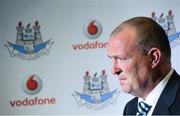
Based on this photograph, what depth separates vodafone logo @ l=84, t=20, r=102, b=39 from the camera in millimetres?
1872

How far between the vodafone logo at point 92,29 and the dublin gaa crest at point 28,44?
23 cm

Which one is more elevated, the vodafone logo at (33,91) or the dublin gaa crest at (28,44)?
the dublin gaa crest at (28,44)

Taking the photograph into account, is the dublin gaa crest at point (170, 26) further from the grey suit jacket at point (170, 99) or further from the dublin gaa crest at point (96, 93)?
the grey suit jacket at point (170, 99)

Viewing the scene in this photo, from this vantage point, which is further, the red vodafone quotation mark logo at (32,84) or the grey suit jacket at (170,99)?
the red vodafone quotation mark logo at (32,84)

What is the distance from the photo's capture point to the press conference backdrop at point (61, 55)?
71.7 inches

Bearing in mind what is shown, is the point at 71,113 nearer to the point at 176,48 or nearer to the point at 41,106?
the point at 41,106

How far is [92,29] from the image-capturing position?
6.15 ft

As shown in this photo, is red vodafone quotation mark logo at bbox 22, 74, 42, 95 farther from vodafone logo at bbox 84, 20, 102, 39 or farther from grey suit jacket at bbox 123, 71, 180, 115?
grey suit jacket at bbox 123, 71, 180, 115

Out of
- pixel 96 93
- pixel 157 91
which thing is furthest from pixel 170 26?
pixel 157 91

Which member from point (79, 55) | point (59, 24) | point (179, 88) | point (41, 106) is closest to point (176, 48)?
point (79, 55)

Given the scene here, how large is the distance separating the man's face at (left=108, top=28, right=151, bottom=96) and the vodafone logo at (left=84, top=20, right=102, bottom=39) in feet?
3.49

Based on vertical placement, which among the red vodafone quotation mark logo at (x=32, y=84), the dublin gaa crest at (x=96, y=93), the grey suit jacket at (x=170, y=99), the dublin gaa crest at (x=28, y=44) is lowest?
the dublin gaa crest at (x=96, y=93)

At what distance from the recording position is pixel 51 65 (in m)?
1.84

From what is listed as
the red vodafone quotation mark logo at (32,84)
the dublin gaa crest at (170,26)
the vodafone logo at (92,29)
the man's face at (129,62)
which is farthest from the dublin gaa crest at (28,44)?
the man's face at (129,62)
